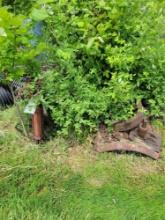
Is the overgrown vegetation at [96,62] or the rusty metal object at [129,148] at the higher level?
the overgrown vegetation at [96,62]

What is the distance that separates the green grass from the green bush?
22 cm

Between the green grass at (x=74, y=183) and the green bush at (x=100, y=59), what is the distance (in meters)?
0.22

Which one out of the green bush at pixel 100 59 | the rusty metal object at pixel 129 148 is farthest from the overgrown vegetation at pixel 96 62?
the rusty metal object at pixel 129 148

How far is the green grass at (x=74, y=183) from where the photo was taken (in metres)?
2.12

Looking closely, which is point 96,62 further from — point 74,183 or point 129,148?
point 74,183

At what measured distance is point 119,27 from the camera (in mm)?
2496

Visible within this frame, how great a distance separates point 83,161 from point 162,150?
0.57 meters

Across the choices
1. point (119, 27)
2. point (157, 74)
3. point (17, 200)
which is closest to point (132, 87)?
point (157, 74)

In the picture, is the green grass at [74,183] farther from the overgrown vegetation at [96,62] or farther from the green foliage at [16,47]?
the green foliage at [16,47]

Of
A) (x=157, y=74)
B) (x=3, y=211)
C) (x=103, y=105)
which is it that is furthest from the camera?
(x=157, y=74)

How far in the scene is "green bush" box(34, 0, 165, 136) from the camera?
242 cm

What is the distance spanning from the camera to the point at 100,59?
2562mm

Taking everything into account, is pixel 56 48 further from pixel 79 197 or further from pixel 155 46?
pixel 79 197

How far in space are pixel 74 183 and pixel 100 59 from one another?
884mm
